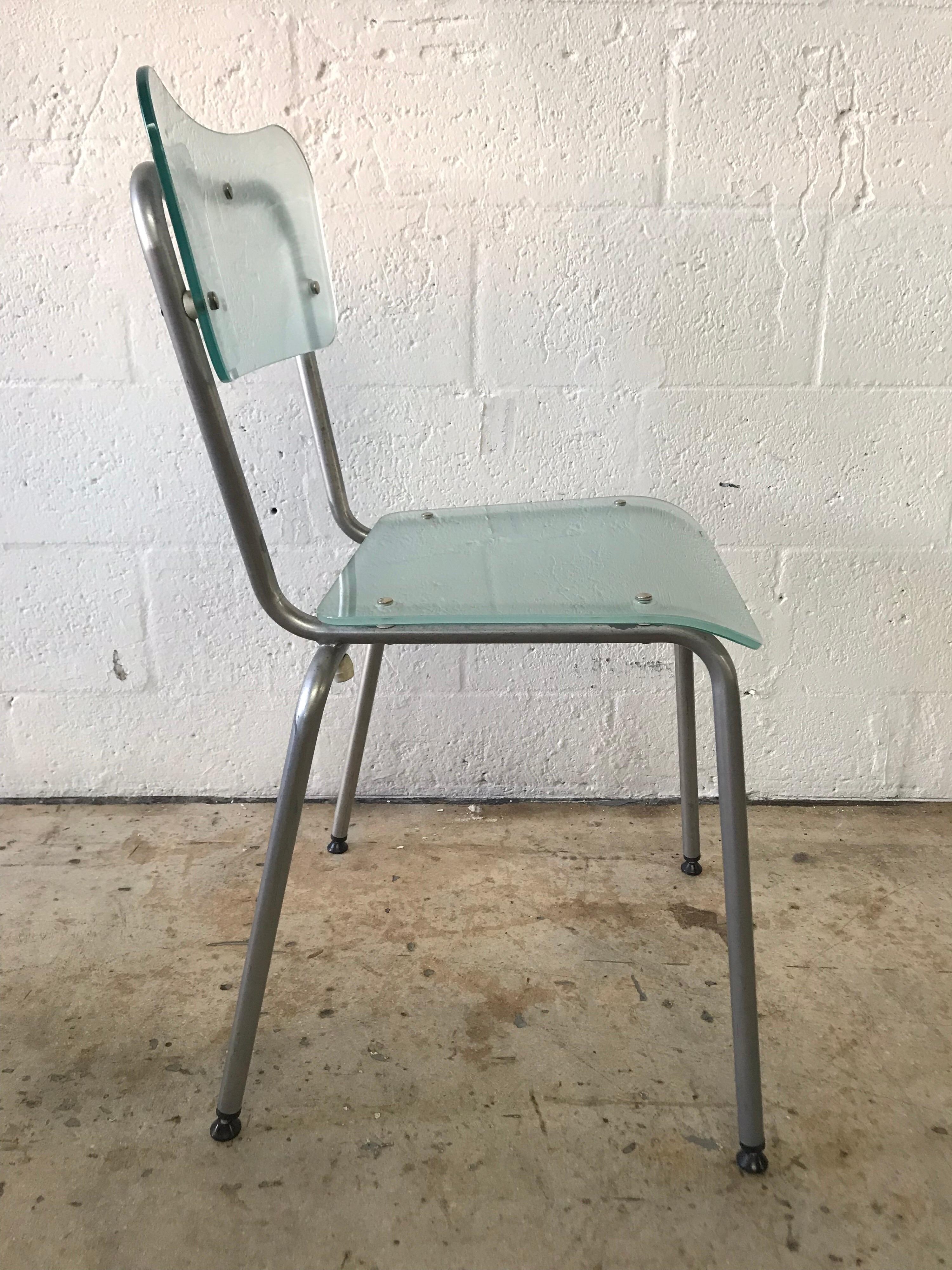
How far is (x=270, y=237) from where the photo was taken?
91cm

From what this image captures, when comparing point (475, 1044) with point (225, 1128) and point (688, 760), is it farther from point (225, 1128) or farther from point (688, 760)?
point (688, 760)

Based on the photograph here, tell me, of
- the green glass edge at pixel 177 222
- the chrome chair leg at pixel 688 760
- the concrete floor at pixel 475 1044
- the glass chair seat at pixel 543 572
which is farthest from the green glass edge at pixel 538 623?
the concrete floor at pixel 475 1044

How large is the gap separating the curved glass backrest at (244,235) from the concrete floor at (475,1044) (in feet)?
2.21

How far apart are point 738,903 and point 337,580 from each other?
18.1 inches

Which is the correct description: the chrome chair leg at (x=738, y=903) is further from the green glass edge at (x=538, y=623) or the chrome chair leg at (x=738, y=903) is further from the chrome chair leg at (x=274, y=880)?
the chrome chair leg at (x=274, y=880)

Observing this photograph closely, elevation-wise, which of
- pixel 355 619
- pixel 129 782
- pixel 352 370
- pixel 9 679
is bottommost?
pixel 129 782

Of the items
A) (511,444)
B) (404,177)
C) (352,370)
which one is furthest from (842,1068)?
(404,177)

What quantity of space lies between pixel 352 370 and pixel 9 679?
671 millimetres

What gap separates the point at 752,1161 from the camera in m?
0.83

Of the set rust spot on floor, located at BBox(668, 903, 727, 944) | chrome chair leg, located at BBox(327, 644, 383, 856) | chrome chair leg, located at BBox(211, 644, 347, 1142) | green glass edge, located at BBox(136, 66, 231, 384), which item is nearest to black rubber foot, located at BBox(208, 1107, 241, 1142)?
chrome chair leg, located at BBox(211, 644, 347, 1142)

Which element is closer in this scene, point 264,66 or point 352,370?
point 264,66

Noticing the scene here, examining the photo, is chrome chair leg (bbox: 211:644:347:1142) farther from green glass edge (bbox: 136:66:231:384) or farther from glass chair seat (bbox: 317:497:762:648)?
green glass edge (bbox: 136:66:231:384)

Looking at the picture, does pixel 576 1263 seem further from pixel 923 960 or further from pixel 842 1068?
pixel 923 960

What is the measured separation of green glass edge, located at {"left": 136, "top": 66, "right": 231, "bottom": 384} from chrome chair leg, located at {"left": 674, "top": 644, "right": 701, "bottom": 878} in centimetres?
65
